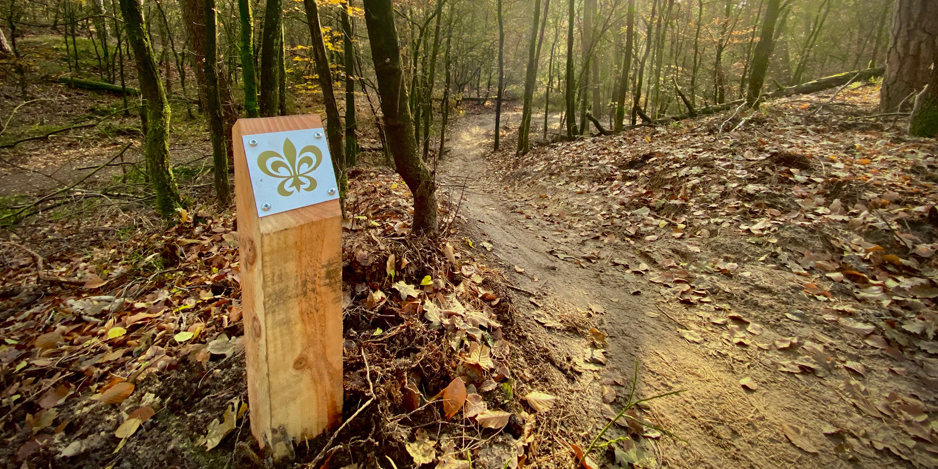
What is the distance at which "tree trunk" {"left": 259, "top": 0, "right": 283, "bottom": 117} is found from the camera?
4859mm

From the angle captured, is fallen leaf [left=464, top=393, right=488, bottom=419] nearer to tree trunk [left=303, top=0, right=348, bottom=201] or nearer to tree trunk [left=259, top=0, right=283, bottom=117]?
tree trunk [left=303, top=0, right=348, bottom=201]

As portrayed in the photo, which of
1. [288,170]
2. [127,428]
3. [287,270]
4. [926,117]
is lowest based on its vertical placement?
[127,428]

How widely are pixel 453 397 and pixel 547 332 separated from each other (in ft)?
4.12

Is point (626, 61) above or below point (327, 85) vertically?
above

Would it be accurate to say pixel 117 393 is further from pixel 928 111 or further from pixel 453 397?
pixel 928 111

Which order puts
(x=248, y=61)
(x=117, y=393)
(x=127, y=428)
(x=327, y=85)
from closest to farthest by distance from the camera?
(x=127, y=428) < (x=117, y=393) < (x=327, y=85) < (x=248, y=61)

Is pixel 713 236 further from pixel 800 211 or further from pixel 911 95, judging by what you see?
pixel 911 95

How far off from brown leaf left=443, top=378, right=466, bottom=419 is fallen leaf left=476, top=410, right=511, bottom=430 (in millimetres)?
123

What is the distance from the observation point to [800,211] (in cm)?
423

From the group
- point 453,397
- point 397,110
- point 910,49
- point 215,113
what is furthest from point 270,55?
point 910,49

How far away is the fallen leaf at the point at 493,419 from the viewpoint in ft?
6.45

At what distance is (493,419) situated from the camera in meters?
2.00

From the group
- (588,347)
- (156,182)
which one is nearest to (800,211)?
(588,347)

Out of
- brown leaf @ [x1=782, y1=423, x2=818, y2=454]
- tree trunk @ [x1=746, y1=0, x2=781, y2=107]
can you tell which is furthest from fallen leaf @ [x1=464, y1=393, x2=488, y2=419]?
tree trunk @ [x1=746, y1=0, x2=781, y2=107]
